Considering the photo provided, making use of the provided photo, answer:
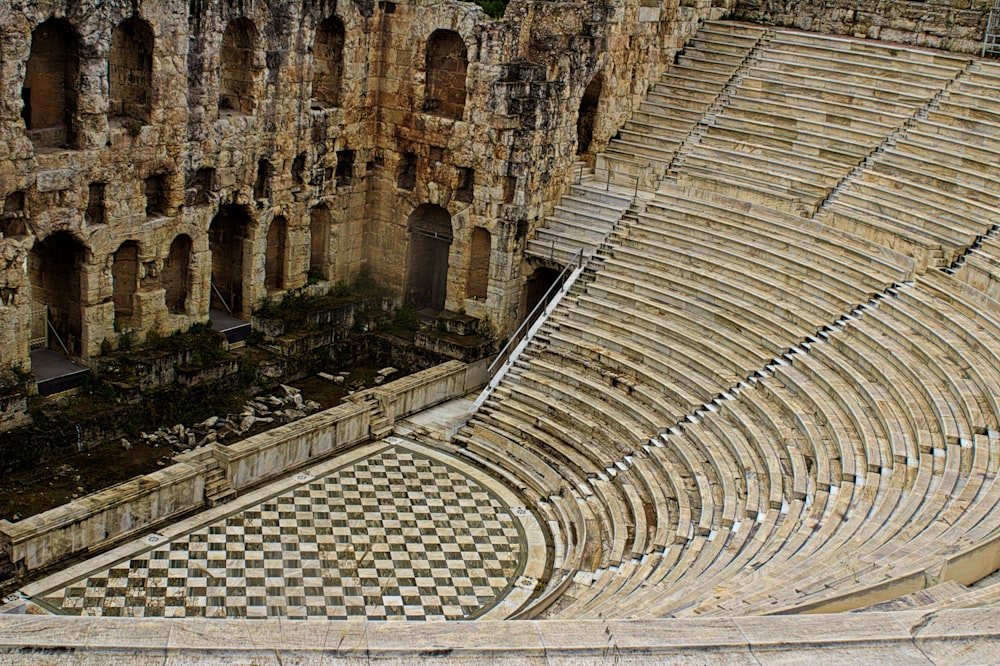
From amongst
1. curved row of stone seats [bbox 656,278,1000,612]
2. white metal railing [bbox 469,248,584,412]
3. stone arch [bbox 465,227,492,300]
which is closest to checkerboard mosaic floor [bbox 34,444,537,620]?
white metal railing [bbox 469,248,584,412]

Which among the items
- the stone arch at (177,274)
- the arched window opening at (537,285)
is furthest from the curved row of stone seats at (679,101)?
the stone arch at (177,274)

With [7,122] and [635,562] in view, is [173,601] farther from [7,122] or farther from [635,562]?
[7,122]

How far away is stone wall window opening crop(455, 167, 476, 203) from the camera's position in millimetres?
27500

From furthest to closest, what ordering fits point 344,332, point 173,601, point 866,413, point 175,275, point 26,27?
1. point 344,332
2. point 175,275
3. point 26,27
4. point 866,413
5. point 173,601

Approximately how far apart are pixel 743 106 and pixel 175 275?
12.7 m

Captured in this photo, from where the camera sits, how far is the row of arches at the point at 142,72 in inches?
891

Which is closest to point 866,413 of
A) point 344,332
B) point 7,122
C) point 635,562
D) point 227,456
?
point 635,562

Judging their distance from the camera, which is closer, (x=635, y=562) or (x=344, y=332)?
(x=635, y=562)

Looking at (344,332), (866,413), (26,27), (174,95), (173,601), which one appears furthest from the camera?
(344,332)

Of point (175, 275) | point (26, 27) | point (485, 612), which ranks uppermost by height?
point (26, 27)

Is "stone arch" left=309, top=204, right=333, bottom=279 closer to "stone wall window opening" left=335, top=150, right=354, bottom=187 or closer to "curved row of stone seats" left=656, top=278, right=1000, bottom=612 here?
"stone wall window opening" left=335, top=150, right=354, bottom=187

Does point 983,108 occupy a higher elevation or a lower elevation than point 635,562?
higher

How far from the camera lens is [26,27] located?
829 inches

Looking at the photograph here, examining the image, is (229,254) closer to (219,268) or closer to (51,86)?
(219,268)
